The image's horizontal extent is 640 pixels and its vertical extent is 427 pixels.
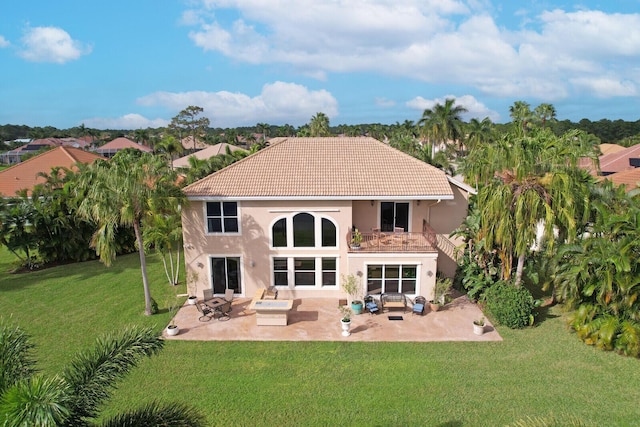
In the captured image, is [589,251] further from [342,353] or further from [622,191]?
[342,353]

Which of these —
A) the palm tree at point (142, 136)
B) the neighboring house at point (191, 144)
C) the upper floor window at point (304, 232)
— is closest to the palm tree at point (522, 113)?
the upper floor window at point (304, 232)

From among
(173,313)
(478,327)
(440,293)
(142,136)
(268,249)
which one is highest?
(142,136)

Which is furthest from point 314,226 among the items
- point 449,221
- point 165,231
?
point 165,231

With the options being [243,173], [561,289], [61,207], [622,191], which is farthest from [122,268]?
[622,191]

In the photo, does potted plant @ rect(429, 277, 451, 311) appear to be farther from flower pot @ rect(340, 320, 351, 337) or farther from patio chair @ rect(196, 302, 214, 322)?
patio chair @ rect(196, 302, 214, 322)

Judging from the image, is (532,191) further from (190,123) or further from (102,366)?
(190,123)
